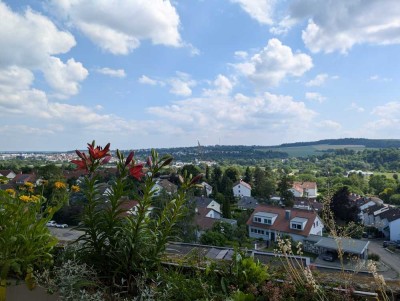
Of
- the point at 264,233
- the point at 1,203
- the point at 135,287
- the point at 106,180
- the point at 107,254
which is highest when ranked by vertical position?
the point at 106,180

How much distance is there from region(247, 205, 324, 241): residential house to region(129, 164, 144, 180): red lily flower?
76.0 ft

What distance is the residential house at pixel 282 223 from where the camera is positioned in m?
23.4

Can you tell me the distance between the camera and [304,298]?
5.30ft

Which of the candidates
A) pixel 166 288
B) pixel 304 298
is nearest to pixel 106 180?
pixel 166 288

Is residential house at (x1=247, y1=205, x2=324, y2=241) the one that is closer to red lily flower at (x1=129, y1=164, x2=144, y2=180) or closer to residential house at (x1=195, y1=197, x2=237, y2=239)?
residential house at (x1=195, y1=197, x2=237, y2=239)

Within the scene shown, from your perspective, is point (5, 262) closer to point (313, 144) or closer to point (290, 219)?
point (290, 219)

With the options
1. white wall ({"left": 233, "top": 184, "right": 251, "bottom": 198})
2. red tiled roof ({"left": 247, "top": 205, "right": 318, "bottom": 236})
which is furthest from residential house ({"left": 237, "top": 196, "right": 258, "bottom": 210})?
red tiled roof ({"left": 247, "top": 205, "right": 318, "bottom": 236})

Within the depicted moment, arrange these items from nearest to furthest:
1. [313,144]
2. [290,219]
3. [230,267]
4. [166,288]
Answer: [166,288], [230,267], [290,219], [313,144]

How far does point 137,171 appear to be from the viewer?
5.90 feet

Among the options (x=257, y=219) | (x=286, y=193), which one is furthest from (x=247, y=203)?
(x=257, y=219)

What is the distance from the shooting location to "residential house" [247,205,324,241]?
23438 millimetres

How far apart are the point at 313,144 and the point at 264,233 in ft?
475

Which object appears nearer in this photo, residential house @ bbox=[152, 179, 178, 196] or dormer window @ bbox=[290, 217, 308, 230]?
residential house @ bbox=[152, 179, 178, 196]

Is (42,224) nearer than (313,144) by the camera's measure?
Yes
